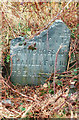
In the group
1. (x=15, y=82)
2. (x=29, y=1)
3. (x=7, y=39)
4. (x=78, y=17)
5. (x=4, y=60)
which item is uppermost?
(x=29, y=1)

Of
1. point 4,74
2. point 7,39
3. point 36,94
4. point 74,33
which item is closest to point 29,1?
point 7,39

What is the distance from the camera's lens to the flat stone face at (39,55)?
223 centimetres

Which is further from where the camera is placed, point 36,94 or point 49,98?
point 36,94

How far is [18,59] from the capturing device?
91.7 inches

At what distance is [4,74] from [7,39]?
0.63 meters

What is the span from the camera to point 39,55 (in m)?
2.29

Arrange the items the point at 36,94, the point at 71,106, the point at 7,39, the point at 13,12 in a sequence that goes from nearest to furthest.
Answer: the point at 71,106 → the point at 36,94 → the point at 7,39 → the point at 13,12

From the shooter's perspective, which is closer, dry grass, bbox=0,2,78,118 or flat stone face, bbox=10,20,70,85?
dry grass, bbox=0,2,78,118

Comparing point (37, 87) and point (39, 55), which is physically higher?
point (39, 55)

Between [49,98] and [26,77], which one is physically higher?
[26,77]

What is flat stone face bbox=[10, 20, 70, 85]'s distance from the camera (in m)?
2.23

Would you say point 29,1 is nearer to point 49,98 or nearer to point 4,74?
point 4,74

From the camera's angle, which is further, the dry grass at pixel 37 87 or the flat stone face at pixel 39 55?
the flat stone face at pixel 39 55

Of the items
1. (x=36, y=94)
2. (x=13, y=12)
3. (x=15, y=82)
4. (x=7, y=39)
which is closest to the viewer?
(x=36, y=94)
